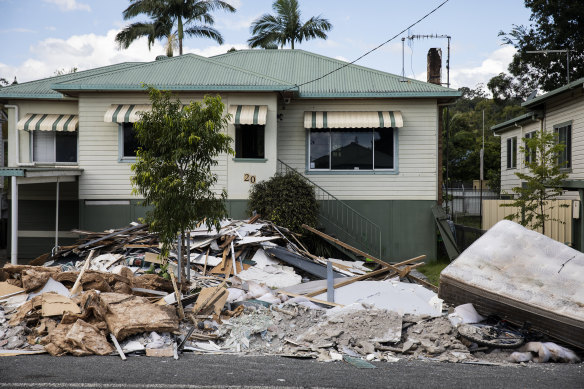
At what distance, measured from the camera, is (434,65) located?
56.6 ft

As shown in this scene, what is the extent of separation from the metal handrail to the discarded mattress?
6.92 metres

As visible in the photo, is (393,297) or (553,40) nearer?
(393,297)

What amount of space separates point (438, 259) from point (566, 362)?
29.1 feet

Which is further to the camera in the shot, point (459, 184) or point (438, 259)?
point (459, 184)

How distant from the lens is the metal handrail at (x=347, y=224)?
14.8 metres

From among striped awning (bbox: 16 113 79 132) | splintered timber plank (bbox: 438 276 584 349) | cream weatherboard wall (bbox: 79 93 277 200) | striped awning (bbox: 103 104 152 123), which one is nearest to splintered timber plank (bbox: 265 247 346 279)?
cream weatherboard wall (bbox: 79 93 277 200)

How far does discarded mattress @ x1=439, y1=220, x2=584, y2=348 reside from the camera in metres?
6.75

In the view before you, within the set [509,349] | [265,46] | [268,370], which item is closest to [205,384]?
[268,370]

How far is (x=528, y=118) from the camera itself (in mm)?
19406

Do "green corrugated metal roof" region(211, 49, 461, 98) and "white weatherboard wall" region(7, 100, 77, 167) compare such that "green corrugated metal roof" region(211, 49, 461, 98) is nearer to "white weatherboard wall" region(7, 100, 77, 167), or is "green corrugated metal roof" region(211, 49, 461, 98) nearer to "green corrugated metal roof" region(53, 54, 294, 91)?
"green corrugated metal roof" region(53, 54, 294, 91)

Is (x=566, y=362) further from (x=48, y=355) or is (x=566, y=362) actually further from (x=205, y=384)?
(x=48, y=355)

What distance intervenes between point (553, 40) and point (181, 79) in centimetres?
2490

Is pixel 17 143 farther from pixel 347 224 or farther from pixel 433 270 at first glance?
pixel 433 270

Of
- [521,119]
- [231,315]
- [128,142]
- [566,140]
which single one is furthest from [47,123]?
[521,119]
